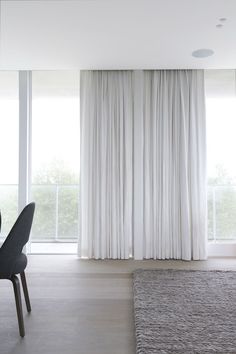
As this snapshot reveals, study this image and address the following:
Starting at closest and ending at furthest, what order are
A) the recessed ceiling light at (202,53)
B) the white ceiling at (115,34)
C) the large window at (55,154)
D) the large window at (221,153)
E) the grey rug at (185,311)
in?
the grey rug at (185,311) < the white ceiling at (115,34) < the recessed ceiling light at (202,53) < the large window at (221,153) < the large window at (55,154)

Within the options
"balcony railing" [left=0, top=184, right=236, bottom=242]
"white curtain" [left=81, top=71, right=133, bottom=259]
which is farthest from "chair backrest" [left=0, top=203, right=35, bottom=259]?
"balcony railing" [left=0, top=184, right=236, bottom=242]

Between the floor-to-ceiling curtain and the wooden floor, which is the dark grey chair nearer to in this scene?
the wooden floor

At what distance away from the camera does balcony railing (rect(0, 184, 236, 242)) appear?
464cm

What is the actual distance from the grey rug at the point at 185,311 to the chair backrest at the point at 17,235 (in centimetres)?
102

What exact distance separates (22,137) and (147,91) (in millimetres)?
1835

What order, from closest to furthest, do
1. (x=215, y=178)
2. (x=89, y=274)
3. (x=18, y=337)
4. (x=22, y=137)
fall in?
(x=18, y=337) < (x=89, y=274) < (x=22, y=137) < (x=215, y=178)

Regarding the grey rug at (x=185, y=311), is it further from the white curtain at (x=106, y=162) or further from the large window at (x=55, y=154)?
the large window at (x=55, y=154)

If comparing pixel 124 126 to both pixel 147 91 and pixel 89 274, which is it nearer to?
pixel 147 91

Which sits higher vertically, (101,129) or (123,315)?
(101,129)

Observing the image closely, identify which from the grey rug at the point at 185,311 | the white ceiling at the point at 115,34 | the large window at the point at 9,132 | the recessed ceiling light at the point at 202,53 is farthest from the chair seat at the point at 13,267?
the recessed ceiling light at the point at 202,53

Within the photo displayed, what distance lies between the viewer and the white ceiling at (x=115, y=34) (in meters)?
2.66

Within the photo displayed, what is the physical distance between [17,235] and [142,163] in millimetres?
2422

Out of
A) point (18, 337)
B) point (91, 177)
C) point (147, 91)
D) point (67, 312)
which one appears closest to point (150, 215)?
point (91, 177)

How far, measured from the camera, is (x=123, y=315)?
98.8 inches
